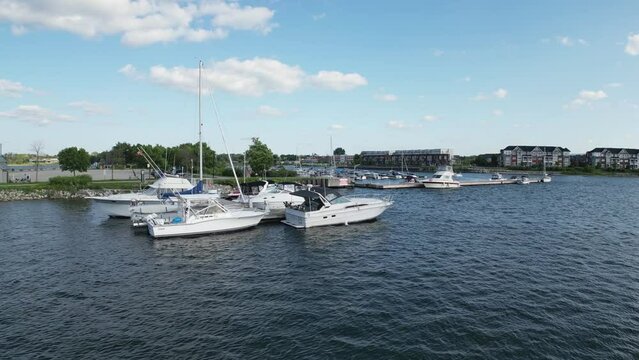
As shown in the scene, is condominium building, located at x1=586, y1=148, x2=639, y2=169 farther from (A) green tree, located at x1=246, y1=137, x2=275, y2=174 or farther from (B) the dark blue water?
(B) the dark blue water

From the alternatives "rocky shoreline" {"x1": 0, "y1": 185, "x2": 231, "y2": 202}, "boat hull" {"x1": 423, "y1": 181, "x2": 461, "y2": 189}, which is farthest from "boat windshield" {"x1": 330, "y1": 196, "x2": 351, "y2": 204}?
"boat hull" {"x1": 423, "y1": 181, "x2": 461, "y2": 189}

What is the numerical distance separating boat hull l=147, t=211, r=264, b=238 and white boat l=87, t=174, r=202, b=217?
880 centimetres

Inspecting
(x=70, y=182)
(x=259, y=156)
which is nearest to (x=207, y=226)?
(x=70, y=182)

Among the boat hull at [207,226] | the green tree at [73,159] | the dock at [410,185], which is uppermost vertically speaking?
the green tree at [73,159]

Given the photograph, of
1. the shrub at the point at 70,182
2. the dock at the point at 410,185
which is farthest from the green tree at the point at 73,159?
the dock at the point at 410,185

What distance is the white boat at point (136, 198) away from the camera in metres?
42.7

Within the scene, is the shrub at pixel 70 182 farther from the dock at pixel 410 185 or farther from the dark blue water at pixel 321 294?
the dock at pixel 410 185

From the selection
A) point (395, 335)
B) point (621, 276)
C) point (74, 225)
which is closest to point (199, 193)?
point (74, 225)

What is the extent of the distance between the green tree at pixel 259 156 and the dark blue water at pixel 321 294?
179 feet

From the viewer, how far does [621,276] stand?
2302 centimetres

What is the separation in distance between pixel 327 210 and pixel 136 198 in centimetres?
2105

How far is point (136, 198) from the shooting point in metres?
43.3

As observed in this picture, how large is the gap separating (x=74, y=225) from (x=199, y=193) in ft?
39.9

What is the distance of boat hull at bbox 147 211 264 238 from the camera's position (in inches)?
1307
